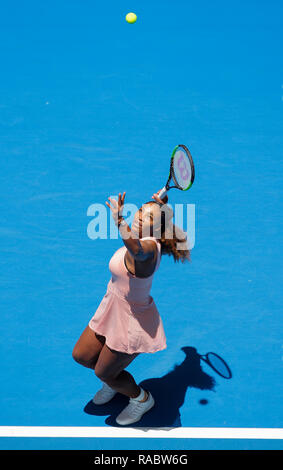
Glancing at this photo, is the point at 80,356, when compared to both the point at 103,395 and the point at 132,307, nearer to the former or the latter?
the point at 103,395

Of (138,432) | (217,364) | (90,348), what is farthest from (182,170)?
(138,432)

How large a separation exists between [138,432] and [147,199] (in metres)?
3.09

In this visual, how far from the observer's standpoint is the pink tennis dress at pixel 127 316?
12.6 feet

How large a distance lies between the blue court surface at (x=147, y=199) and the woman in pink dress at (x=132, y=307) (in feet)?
2.16

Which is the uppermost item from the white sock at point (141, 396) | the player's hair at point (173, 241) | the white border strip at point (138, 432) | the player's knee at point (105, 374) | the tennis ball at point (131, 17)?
the tennis ball at point (131, 17)

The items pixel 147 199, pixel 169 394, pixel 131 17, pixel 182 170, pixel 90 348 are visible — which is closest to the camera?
pixel 182 170

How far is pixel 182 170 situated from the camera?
3.91 m

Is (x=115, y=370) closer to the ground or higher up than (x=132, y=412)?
higher up

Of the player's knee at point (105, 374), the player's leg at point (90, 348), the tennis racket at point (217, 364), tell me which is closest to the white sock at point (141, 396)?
the player's knee at point (105, 374)

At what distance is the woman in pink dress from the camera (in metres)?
3.77

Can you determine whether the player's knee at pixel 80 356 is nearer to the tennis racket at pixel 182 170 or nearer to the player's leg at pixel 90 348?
the player's leg at pixel 90 348

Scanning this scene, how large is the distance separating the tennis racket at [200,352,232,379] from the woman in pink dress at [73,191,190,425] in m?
0.94

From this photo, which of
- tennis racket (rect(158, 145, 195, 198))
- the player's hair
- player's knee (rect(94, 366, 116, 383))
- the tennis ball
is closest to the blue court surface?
the tennis ball

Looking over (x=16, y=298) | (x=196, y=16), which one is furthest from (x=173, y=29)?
(x=16, y=298)
